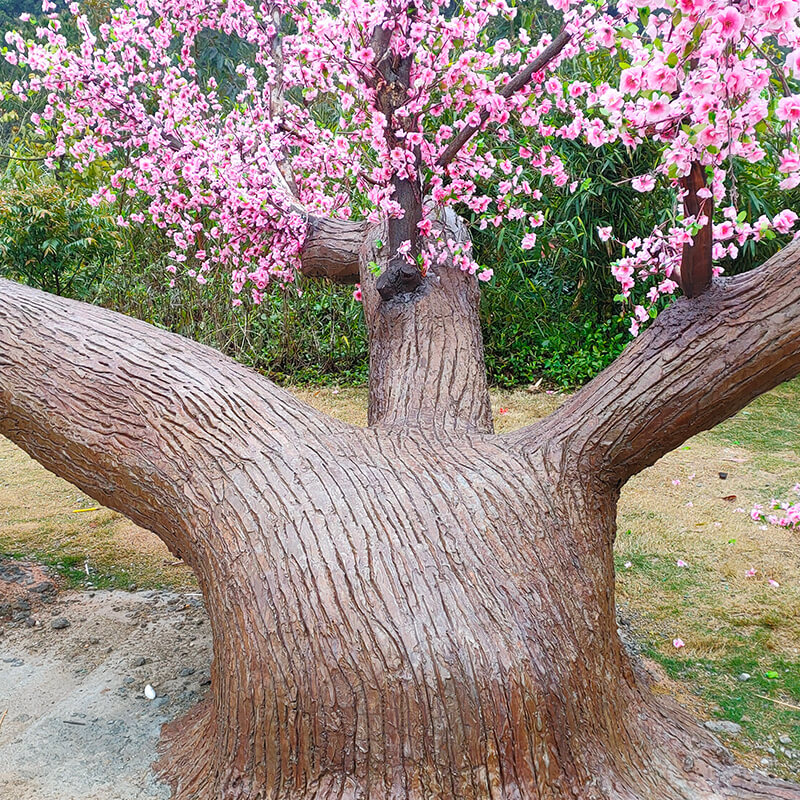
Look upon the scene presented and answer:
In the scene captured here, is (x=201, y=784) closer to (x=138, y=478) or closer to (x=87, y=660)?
(x=138, y=478)

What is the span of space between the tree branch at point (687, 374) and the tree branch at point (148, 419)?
1.92 feet

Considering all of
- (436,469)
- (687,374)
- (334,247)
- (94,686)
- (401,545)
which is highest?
(334,247)

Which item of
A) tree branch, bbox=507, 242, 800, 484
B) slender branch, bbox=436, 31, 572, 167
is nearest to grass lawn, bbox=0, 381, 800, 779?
tree branch, bbox=507, 242, 800, 484

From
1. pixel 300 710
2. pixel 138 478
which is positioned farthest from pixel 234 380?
pixel 300 710

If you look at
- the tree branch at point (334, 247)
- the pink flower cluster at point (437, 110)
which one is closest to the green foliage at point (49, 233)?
the pink flower cluster at point (437, 110)

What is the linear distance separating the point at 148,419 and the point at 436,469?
67 centimetres

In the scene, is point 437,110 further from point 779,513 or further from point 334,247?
point 779,513

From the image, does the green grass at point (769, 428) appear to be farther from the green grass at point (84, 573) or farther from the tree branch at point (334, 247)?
the green grass at point (84, 573)

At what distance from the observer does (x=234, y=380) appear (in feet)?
5.83

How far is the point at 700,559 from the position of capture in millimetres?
2650

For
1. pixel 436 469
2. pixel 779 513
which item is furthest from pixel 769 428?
pixel 436 469

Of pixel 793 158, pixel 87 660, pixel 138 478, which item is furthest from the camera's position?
pixel 87 660

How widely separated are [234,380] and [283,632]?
0.70 metres

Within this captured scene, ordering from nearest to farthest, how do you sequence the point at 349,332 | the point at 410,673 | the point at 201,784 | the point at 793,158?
the point at 793,158
the point at 410,673
the point at 201,784
the point at 349,332
